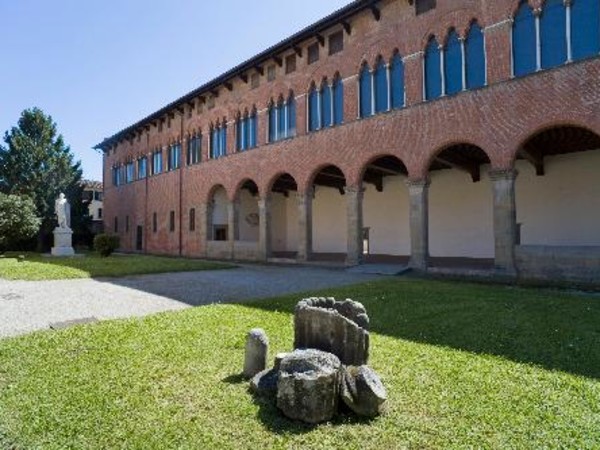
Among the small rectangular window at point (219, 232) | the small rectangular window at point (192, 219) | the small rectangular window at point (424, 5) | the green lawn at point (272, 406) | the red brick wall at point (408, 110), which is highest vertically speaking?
the small rectangular window at point (424, 5)

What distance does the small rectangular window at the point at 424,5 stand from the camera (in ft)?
56.0

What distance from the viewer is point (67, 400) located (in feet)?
14.8

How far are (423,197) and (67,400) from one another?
581 inches

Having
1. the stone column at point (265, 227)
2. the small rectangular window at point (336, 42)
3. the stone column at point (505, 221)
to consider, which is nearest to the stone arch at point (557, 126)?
the stone column at point (505, 221)

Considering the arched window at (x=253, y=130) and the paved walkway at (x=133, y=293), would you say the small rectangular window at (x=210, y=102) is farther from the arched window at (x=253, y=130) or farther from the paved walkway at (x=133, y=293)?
the paved walkway at (x=133, y=293)

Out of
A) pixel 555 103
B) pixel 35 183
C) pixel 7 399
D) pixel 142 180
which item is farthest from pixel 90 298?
pixel 35 183

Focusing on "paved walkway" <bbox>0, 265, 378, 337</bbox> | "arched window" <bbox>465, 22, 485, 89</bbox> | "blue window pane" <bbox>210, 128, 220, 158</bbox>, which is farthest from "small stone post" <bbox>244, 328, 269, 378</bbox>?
"blue window pane" <bbox>210, 128, 220, 158</bbox>

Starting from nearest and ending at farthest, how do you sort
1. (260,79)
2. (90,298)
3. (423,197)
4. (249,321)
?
(249,321) → (90,298) → (423,197) → (260,79)

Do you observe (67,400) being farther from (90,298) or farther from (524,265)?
(524,265)

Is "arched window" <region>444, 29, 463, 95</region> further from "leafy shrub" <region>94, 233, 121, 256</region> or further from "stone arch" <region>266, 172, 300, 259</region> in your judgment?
"leafy shrub" <region>94, 233, 121, 256</region>

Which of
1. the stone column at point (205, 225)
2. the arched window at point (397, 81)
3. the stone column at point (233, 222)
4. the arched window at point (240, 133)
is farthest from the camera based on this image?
the stone column at point (205, 225)

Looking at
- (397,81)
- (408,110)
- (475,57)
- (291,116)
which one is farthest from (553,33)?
(291,116)

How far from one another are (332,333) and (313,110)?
1802 cm

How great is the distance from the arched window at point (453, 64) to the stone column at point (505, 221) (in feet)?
12.2
